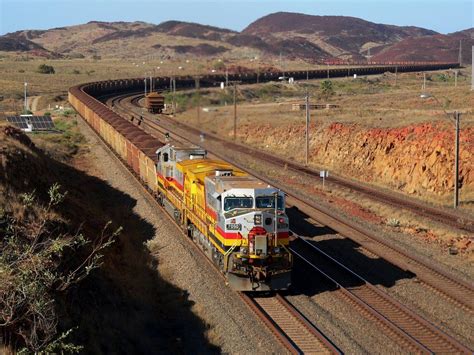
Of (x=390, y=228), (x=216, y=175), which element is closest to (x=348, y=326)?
→ (x=216, y=175)

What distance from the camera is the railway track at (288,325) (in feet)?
62.2

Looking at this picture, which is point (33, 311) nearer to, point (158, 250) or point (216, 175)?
point (216, 175)

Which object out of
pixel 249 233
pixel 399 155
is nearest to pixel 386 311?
pixel 249 233

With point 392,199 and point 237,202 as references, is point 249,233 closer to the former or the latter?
point 237,202

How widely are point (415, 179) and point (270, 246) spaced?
2863cm

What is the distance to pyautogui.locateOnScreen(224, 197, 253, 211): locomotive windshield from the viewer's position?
75.6ft

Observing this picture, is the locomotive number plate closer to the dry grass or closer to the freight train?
the freight train

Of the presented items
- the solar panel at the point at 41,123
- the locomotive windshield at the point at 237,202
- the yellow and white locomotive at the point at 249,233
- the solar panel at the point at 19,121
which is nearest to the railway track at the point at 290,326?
the yellow and white locomotive at the point at 249,233

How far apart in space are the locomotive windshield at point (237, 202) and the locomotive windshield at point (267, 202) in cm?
26

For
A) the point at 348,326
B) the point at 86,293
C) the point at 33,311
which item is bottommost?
the point at 348,326

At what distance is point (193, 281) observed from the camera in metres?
24.8

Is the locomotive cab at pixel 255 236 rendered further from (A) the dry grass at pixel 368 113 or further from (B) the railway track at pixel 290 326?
(A) the dry grass at pixel 368 113

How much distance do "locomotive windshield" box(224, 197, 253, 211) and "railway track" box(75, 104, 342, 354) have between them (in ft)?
10.8

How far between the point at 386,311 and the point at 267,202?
5724mm
